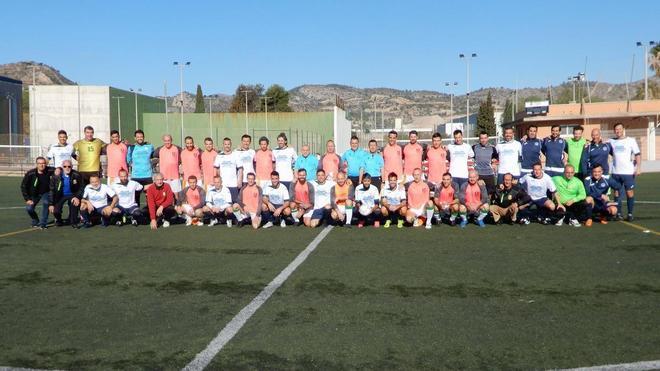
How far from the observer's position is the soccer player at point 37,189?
36.9ft

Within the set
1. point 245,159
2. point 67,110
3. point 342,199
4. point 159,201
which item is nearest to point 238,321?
point 342,199

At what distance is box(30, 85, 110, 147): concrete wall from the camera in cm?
5994

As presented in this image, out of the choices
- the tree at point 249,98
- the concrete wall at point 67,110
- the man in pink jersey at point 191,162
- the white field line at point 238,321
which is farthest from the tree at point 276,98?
the white field line at point 238,321

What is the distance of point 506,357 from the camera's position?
4230mm

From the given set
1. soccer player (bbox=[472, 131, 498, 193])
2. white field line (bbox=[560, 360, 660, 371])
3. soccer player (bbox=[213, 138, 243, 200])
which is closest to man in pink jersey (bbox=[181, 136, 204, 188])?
soccer player (bbox=[213, 138, 243, 200])

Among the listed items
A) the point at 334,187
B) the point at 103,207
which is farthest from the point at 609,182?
the point at 103,207

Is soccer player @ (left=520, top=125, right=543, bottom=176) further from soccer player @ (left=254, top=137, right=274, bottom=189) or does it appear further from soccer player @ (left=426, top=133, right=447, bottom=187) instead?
soccer player @ (left=254, top=137, right=274, bottom=189)

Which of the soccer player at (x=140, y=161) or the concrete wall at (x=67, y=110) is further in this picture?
the concrete wall at (x=67, y=110)

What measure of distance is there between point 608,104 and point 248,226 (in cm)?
4527

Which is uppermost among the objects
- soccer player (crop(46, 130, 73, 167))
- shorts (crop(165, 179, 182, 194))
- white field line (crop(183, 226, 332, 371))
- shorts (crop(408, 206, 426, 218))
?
soccer player (crop(46, 130, 73, 167))

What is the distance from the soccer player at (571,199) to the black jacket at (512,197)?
1.98ft

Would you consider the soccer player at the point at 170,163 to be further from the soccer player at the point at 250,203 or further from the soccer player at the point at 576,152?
the soccer player at the point at 576,152

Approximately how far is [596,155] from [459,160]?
8.34 feet

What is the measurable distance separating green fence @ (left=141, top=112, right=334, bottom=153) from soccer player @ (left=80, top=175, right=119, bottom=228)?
38.9m
